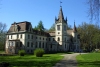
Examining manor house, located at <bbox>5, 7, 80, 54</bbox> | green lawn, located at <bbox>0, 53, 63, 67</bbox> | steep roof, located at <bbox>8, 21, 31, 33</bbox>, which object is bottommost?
green lawn, located at <bbox>0, 53, 63, 67</bbox>

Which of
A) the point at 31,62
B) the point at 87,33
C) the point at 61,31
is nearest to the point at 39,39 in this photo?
the point at 61,31

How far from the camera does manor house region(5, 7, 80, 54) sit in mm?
59375

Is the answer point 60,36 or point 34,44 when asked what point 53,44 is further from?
point 34,44

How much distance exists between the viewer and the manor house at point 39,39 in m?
59.4

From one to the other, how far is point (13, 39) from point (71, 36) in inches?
1170

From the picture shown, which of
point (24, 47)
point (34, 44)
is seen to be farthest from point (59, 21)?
point (24, 47)

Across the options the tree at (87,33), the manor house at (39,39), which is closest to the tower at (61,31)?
the manor house at (39,39)

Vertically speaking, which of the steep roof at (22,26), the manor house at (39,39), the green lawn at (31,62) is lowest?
the green lawn at (31,62)

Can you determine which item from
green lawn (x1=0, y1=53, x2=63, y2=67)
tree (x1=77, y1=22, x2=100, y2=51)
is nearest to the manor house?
tree (x1=77, y1=22, x2=100, y2=51)

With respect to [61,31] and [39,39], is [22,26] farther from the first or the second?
[61,31]

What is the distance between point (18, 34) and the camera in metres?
60.9

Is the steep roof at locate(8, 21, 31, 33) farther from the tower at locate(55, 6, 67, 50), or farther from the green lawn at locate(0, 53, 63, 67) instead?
the green lawn at locate(0, 53, 63, 67)

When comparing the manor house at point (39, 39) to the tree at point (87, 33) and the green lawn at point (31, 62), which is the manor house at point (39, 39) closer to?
the tree at point (87, 33)

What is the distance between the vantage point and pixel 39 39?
2643 inches
